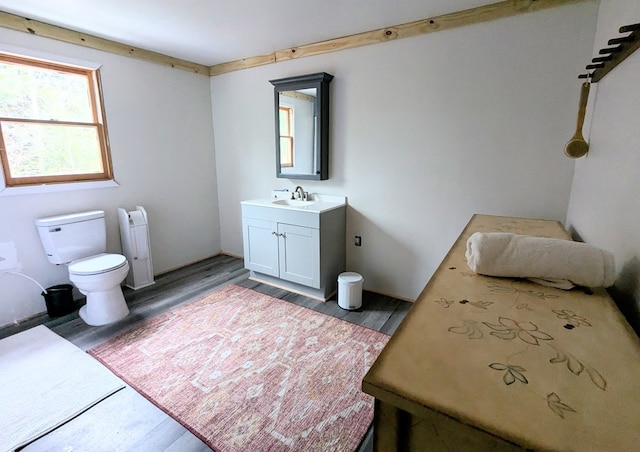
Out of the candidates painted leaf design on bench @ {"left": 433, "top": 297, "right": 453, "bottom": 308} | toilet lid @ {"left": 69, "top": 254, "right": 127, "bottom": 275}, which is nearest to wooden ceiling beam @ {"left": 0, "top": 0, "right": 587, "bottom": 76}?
toilet lid @ {"left": 69, "top": 254, "right": 127, "bottom": 275}

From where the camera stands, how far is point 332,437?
1498 mm

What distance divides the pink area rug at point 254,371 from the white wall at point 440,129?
1.01 meters

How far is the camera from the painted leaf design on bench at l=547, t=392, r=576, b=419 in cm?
52

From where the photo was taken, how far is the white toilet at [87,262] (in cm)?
241

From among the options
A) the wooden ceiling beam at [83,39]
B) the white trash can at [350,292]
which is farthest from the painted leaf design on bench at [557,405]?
the wooden ceiling beam at [83,39]

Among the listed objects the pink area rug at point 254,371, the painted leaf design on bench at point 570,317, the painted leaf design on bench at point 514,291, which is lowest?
the pink area rug at point 254,371

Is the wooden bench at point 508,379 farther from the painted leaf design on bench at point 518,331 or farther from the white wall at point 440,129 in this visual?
the white wall at point 440,129

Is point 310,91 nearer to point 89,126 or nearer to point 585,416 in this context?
point 89,126

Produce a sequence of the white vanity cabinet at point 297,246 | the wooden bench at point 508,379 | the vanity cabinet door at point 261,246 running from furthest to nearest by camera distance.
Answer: the vanity cabinet door at point 261,246 → the white vanity cabinet at point 297,246 → the wooden bench at point 508,379

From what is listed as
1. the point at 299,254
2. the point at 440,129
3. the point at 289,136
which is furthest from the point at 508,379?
the point at 289,136

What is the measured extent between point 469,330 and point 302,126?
2.75m

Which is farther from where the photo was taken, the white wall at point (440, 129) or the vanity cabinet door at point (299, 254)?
the vanity cabinet door at point (299, 254)

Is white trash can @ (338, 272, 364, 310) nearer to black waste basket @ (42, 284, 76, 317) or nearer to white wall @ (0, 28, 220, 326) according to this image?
white wall @ (0, 28, 220, 326)

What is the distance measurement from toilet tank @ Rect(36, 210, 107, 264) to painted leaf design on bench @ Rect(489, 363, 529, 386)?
321 centimetres
